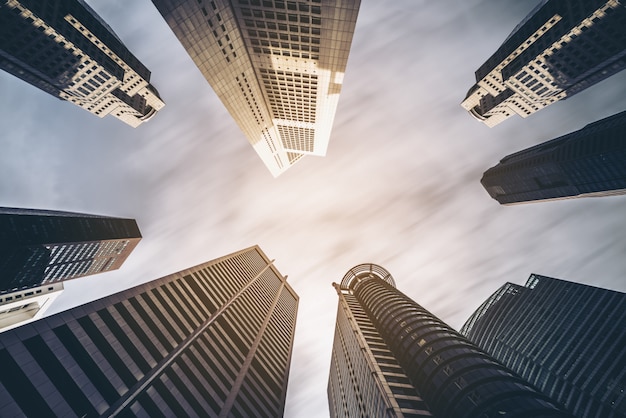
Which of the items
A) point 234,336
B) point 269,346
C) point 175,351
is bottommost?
point 269,346

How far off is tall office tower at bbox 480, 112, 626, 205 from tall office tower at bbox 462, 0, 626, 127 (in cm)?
1843

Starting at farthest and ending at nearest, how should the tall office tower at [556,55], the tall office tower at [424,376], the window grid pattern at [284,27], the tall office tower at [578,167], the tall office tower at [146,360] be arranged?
the tall office tower at [578,167]
the tall office tower at [556,55]
the window grid pattern at [284,27]
the tall office tower at [424,376]
the tall office tower at [146,360]

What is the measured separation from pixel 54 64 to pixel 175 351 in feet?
369

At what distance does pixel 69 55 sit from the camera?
3802 inches

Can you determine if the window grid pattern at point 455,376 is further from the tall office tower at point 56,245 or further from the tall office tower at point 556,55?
the tall office tower at point 56,245

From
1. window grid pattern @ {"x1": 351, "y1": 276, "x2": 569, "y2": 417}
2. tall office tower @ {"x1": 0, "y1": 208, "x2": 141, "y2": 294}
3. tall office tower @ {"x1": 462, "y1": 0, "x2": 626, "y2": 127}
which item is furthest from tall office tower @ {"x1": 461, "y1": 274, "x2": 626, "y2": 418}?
tall office tower @ {"x1": 0, "y1": 208, "x2": 141, "y2": 294}

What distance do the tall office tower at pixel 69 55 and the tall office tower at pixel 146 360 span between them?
91798 mm

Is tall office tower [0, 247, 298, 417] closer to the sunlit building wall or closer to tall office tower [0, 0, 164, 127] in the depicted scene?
tall office tower [0, 0, 164, 127]

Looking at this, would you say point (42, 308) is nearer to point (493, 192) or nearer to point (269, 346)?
point (269, 346)

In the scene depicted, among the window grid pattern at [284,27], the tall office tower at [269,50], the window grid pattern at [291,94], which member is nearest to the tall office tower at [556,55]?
the tall office tower at [269,50]

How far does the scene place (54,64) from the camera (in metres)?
94.6

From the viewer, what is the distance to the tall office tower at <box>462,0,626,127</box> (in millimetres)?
80812

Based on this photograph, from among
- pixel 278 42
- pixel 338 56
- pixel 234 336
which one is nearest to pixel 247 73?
pixel 278 42

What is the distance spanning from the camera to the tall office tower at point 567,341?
81688mm
